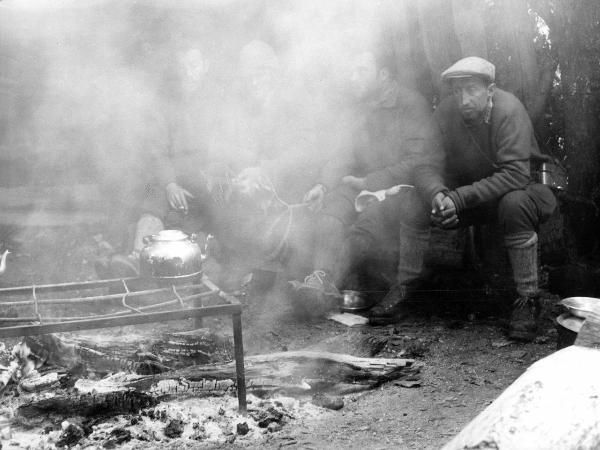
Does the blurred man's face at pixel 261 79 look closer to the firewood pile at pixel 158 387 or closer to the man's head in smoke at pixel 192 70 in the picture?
the man's head in smoke at pixel 192 70

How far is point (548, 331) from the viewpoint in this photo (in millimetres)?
4012

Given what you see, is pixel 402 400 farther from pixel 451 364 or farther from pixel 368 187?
pixel 368 187

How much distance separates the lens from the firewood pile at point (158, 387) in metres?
2.70

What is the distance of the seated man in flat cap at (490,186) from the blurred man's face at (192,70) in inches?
98.8

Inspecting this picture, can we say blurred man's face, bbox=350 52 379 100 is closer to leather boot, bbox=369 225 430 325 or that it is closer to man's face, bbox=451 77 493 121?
man's face, bbox=451 77 493 121

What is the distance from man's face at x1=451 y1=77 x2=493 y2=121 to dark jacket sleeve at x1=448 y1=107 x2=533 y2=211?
18 cm

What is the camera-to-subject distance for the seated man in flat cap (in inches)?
159

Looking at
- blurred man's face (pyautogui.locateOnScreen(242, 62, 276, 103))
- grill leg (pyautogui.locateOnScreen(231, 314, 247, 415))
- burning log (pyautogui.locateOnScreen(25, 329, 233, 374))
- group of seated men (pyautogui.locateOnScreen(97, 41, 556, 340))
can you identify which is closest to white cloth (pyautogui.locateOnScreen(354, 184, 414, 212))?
group of seated men (pyautogui.locateOnScreen(97, 41, 556, 340))

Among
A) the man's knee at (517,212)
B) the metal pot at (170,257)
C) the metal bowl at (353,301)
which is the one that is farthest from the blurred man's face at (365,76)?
the metal pot at (170,257)

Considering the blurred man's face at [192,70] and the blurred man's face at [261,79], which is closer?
the blurred man's face at [261,79]

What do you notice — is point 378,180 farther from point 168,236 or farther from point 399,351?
point 168,236

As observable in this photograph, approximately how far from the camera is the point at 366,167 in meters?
5.32

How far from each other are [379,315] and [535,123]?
7.34 feet

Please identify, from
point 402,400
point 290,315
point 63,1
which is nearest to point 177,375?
point 402,400
